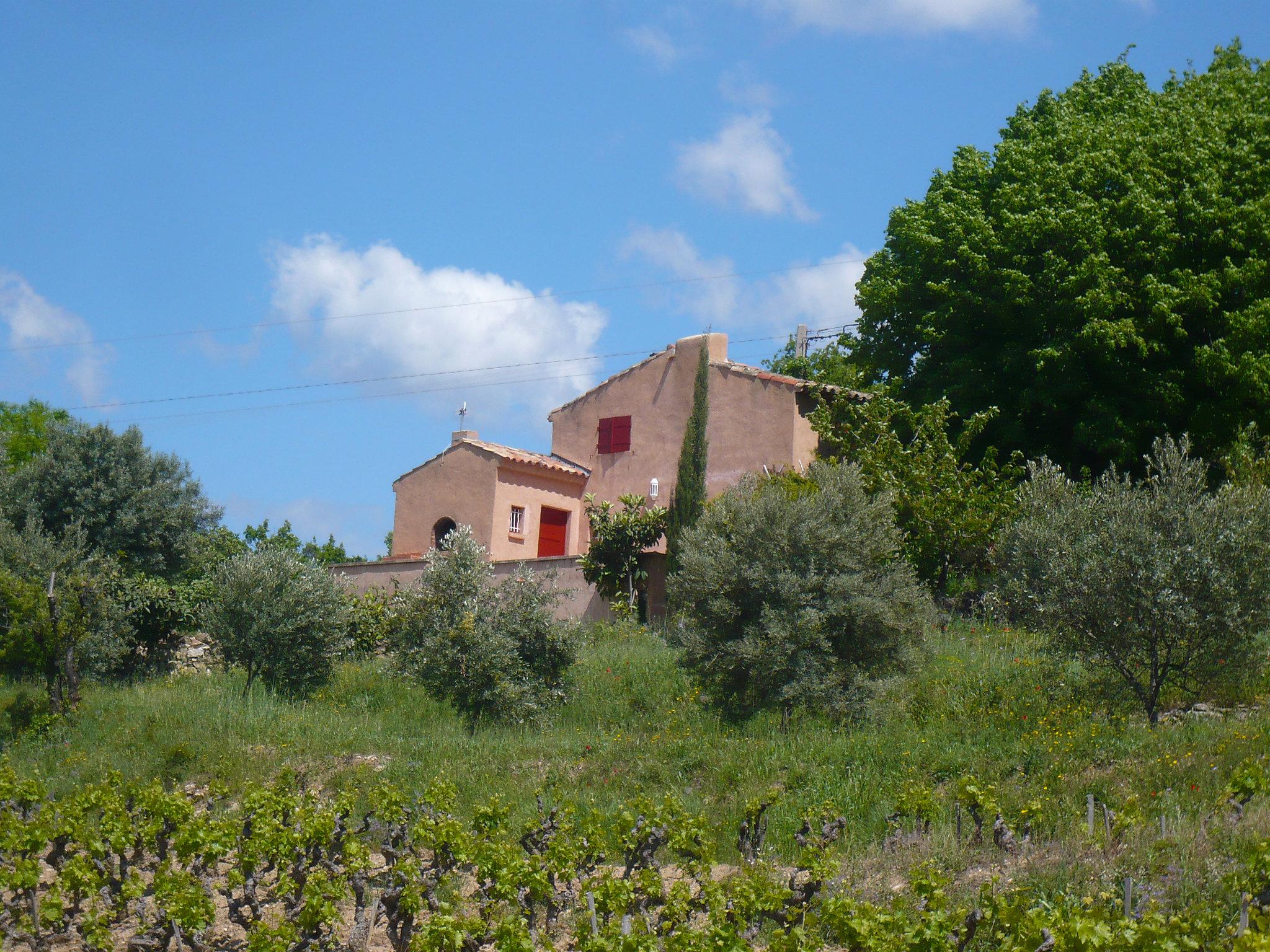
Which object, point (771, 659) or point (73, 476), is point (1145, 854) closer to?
point (771, 659)

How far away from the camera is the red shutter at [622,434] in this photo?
31875 millimetres


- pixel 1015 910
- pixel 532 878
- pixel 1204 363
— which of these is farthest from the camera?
pixel 1204 363

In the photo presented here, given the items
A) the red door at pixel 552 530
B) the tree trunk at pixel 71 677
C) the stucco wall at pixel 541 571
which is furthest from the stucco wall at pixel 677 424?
the tree trunk at pixel 71 677

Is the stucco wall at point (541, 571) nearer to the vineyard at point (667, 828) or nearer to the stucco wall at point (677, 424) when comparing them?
the stucco wall at point (677, 424)

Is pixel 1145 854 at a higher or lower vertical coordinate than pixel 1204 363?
lower

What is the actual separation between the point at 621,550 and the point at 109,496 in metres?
12.1

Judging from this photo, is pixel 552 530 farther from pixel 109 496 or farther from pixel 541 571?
pixel 109 496

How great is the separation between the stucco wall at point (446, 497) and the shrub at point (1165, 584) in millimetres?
17540

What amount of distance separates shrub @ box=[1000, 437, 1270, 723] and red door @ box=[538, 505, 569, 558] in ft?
59.5

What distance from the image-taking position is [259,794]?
12.6 m

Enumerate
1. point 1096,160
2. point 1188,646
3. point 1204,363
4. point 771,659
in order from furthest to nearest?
1. point 1096,160
2. point 1204,363
3. point 771,659
4. point 1188,646

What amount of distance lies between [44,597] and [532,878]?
47.3 ft

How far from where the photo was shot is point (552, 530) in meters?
33.0

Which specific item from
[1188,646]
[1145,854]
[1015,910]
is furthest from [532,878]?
[1188,646]
